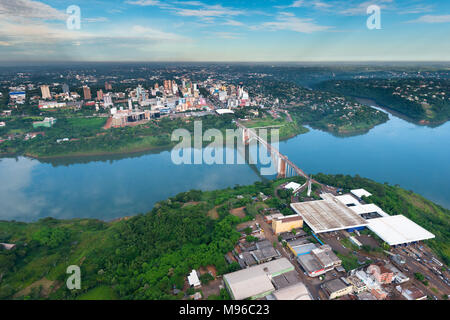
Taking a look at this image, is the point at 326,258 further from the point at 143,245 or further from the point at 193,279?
the point at 143,245

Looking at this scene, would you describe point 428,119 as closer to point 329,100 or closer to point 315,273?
point 329,100

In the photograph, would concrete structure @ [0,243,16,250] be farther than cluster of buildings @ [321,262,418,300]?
Yes

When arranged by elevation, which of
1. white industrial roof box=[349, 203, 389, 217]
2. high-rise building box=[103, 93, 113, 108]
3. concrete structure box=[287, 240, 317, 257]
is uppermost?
high-rise building box=[103, 93, 113, 108]

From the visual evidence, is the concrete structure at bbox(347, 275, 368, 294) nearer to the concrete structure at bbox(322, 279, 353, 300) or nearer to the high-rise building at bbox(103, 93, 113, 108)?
the concrete structure at bbox(322, 279, 353, 300)

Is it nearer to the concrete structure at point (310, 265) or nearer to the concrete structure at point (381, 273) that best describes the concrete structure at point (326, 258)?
the concrete structure at point (310, 265)

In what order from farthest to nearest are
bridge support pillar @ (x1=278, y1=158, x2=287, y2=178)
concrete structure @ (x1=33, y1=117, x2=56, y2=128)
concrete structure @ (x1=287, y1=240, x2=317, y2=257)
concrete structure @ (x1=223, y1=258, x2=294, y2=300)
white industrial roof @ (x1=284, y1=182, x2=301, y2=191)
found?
concrete structure @ (x1=33, y1=117, x2=56, y2=128), bridge support pillar @ (x1=278, y1=158, x2=287, y2=178), white industrial roof @ (x1=284, y1=182, x2=301, y2=191), concrete structure @ (x1=287, y1=240, x2=317, y2=257), concrete structure @ (x1=223, y1=258, x2=294, y2=300)

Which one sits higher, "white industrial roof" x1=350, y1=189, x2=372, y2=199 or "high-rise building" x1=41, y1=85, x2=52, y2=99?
"high-rise building" x1=41, y1=85, x2=52, y2=99

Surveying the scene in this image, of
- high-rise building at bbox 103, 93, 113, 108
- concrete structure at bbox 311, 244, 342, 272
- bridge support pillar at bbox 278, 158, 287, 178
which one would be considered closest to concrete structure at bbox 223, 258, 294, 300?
concrete structure at bbox 311, 244, 342, 272

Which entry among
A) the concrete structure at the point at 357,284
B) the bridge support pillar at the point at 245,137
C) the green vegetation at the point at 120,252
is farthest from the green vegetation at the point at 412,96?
the green vegetation at the point at 120,252
